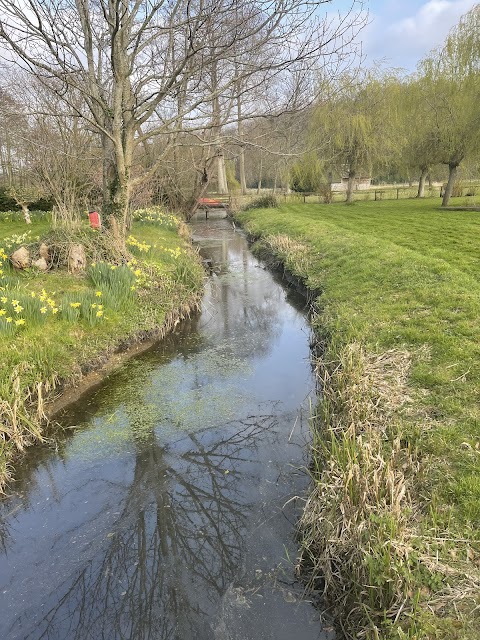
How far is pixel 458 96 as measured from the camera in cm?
1800

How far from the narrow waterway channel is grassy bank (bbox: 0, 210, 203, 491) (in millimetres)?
371

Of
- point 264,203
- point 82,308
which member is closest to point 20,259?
point 82,308

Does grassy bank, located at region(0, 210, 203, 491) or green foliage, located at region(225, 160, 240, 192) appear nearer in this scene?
grassy bank, located at region(0, 210, 203, 491)

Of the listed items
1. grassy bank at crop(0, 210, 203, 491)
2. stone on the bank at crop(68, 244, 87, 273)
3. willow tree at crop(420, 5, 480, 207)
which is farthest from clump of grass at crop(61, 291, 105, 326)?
willow tree at crop(420, 5, 480, 207)

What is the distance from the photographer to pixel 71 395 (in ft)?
16.6

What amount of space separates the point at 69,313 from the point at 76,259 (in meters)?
1.90

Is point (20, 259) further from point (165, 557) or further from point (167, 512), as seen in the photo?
point (165, 557)

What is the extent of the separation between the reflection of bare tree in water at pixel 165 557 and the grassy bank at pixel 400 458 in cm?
65

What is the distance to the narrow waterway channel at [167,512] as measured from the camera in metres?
2.57

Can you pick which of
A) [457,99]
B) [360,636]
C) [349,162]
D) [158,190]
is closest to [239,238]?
[158,190]

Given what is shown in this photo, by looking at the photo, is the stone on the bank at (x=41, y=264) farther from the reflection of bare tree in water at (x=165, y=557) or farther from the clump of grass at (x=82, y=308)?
the reflection of bare tree in water at (x=165, y=557)

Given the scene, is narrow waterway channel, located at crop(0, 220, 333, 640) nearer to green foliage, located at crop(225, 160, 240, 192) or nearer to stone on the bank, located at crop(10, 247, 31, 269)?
stone on the bank, located at crop(10, 247, 31, 269)

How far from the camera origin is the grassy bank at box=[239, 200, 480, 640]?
221 centimetres

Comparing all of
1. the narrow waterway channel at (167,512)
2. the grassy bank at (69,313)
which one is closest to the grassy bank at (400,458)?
the narrow waterway channel at (167,512)
